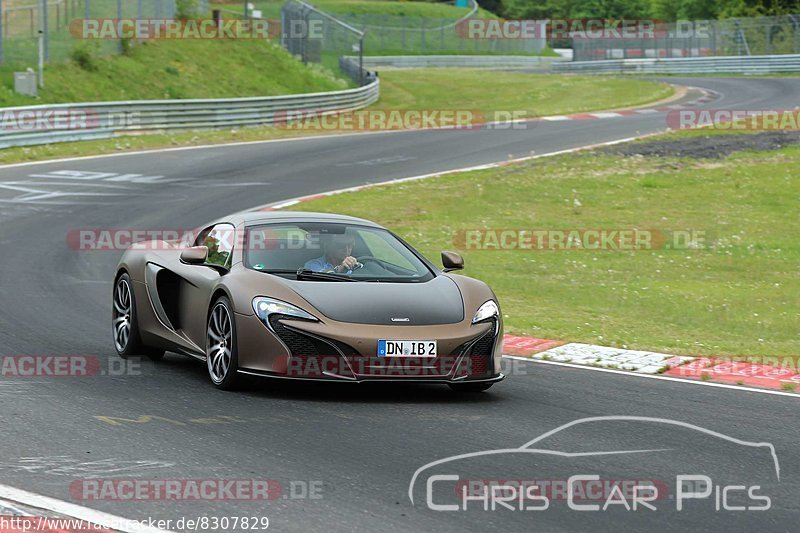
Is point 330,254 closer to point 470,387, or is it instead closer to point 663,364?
point 470,387

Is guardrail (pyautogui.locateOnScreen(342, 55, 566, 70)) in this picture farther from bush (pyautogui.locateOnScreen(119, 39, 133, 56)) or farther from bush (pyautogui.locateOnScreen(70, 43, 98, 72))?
bush (pyautogui.locateOnScreen(70, 43, 98, 72))

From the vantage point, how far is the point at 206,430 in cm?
748

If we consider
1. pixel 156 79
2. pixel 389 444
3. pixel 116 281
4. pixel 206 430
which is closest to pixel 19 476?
pixel 206 430

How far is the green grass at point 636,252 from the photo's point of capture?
13.1 meters

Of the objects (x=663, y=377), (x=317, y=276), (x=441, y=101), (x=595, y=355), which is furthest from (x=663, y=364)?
(x=441, y=101)

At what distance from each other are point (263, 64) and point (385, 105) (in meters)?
4.83

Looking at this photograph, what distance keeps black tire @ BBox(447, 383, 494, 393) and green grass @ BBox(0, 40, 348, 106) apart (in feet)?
84.1

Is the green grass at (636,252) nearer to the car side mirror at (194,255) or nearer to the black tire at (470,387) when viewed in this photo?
the black tire at (470,387)

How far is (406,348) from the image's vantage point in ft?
27.6

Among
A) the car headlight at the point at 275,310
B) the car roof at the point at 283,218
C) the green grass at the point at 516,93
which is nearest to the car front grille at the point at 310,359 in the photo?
the car headlight at the point at 275,310

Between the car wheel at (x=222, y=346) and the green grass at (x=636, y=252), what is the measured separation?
411 centimetres

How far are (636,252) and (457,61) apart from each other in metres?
61.9

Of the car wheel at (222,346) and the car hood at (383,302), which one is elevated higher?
the car hood at (383,302)

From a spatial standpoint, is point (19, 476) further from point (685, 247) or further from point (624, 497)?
point (685, 247)
